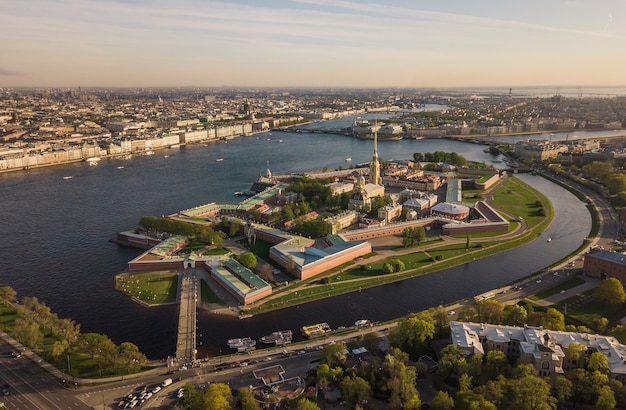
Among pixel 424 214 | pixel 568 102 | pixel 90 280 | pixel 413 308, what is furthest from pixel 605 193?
pixel 568 102

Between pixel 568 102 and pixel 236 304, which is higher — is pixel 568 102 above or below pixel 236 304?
above

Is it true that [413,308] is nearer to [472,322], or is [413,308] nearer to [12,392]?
[472,322]

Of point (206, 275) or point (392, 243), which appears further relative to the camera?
point (392, 243)

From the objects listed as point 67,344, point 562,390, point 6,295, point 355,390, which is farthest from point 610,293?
point 6,295

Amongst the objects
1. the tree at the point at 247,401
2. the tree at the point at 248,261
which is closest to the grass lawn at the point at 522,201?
the tree at the point at 248,261

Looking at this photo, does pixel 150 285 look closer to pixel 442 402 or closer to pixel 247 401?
pixel 247 401

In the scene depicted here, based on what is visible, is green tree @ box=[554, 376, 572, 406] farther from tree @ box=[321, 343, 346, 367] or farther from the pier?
the pier

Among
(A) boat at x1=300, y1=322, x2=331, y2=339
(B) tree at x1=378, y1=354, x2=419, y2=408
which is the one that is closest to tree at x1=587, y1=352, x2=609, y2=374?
(B) tree at x1=378, y1=354, x2=419, y2=408
